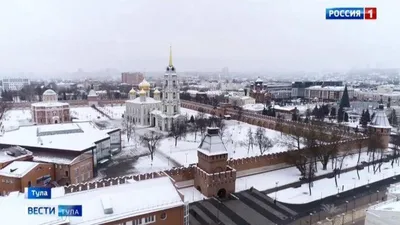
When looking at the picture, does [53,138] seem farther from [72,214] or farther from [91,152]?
[72,214]

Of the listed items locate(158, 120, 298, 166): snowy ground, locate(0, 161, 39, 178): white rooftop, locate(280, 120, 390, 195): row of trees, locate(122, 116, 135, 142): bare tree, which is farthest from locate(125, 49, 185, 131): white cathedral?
locate(0, 161, 39, 178): white rooftop

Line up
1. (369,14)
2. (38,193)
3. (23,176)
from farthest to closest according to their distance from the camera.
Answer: (23,176), (369,14), (38,193)

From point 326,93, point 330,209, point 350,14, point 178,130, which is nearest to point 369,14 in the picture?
point 350,14

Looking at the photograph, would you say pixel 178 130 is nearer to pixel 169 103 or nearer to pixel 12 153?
pixel 169 103

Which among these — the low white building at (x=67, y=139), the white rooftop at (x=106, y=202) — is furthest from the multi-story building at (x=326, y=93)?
the white rooftop at (x=106, y=202)

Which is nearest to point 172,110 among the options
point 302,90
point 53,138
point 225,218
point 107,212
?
point 53,138

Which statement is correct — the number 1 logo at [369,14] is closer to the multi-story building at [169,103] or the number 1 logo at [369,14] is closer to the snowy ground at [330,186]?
the snowy ground at [330,186]

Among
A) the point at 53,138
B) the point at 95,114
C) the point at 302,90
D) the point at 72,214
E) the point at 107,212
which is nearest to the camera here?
the point at 72,214
